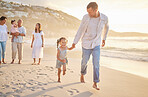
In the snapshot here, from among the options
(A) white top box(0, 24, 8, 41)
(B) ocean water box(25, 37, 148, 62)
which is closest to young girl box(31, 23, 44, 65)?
(A) white top box(0, 24, 8, 41)

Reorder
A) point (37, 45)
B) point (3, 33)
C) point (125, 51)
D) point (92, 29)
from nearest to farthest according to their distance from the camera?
point (92, 29), point (3, 33), point (37, 45), point (125, 51)

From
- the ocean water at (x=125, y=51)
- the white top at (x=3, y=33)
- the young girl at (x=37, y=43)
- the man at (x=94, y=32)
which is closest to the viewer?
the man at (x=94, y=32)

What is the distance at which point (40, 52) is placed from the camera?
575 centimetres

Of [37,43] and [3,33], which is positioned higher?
[3,33]

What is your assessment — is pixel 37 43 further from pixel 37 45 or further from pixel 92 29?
pixel 92 29

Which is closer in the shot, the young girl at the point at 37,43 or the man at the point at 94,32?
the man at the point at 94,32

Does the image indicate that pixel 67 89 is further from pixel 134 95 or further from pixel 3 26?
pixel 3 26

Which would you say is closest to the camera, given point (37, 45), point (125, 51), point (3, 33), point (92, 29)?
point (92, 29)

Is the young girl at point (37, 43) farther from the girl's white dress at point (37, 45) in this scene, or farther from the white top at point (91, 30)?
Answer: the white top at point (91, 30)

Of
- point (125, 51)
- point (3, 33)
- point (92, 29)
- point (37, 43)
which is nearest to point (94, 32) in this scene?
point (92, 29)

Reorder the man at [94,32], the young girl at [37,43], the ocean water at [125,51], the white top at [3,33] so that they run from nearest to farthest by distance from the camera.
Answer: the man at [94,32] → the white top at [3,33] → the young girl at [37,43] → the ocean water at [125,51]

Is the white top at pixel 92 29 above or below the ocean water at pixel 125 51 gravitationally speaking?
above

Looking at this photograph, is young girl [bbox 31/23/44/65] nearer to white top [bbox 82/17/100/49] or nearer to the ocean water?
white top [bbox 82/17/100/49]

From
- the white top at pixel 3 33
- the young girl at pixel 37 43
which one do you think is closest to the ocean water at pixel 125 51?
the young girl at pixel 37 43
